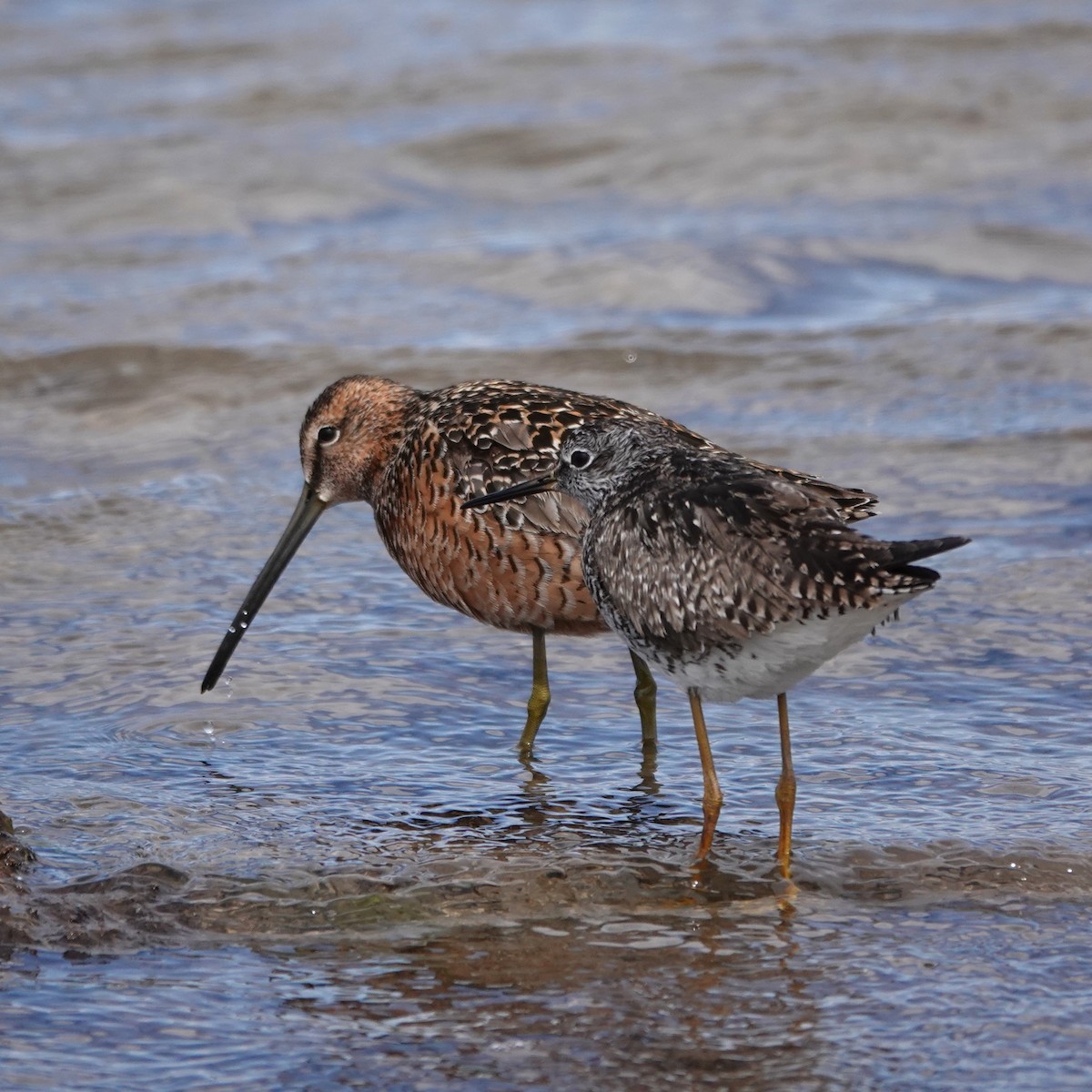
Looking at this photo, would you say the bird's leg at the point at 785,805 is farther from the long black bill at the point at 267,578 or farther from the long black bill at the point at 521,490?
the long black bill at the point at 267,578

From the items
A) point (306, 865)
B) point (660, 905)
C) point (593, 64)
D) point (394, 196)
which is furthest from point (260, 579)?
point (593, 64)

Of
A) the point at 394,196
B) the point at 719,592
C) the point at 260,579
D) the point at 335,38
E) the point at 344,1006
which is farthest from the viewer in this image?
the point at 335,38

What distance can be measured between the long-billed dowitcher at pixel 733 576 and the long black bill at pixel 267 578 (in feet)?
5.24

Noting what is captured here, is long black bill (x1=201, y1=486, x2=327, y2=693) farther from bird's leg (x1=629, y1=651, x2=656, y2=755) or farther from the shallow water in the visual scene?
bird's leg (x1=629, y1=651, x2=656, y2=755)

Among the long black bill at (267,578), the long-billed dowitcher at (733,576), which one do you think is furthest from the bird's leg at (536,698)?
the long black bill at (267,578)

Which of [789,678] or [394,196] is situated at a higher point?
[394,196]

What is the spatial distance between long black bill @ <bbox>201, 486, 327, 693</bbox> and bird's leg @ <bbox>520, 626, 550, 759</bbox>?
104 cm

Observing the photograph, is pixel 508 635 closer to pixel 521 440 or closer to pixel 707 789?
pixel 521 440

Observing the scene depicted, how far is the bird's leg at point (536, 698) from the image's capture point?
5.88m

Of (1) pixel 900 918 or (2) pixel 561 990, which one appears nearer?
(2) pixel 561 990

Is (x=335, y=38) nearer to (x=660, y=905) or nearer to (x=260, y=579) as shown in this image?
(x=260, y=579)

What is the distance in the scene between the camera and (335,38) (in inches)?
695

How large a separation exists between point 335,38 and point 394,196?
189 inches

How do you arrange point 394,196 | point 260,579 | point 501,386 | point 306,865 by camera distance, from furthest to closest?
point 394,196 < point 260,579 < point 501,386 < point 306,865
